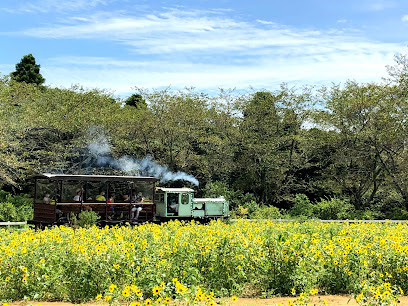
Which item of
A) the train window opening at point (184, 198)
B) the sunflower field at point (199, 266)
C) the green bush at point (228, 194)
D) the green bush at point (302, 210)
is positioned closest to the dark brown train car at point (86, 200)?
the train window opening at point (184, 198)

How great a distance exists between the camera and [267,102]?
34188 mm

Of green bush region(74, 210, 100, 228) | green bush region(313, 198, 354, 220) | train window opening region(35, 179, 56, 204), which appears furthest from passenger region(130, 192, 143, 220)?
green bush region(313, 198, 354, 220)

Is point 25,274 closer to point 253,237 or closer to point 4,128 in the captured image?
point 253,237

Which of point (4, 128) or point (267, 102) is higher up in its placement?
point (267, 102)

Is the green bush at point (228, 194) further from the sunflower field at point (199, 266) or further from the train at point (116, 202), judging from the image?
the sunflower field at point (199, 266)

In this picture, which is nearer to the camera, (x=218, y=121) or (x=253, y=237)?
(x=253, y=237)

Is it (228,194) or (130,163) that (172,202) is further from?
(130,163)

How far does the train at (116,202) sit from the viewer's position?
18922mm

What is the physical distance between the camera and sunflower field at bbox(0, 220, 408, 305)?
8195mm

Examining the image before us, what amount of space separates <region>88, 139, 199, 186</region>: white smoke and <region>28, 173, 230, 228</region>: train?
768 cm

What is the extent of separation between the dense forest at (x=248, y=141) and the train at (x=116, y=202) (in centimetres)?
748

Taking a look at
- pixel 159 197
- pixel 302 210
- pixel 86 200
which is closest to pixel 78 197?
pixel 86 200

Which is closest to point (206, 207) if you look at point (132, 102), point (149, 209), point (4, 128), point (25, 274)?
point (149, 209)

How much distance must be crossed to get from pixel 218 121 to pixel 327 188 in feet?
28.7
